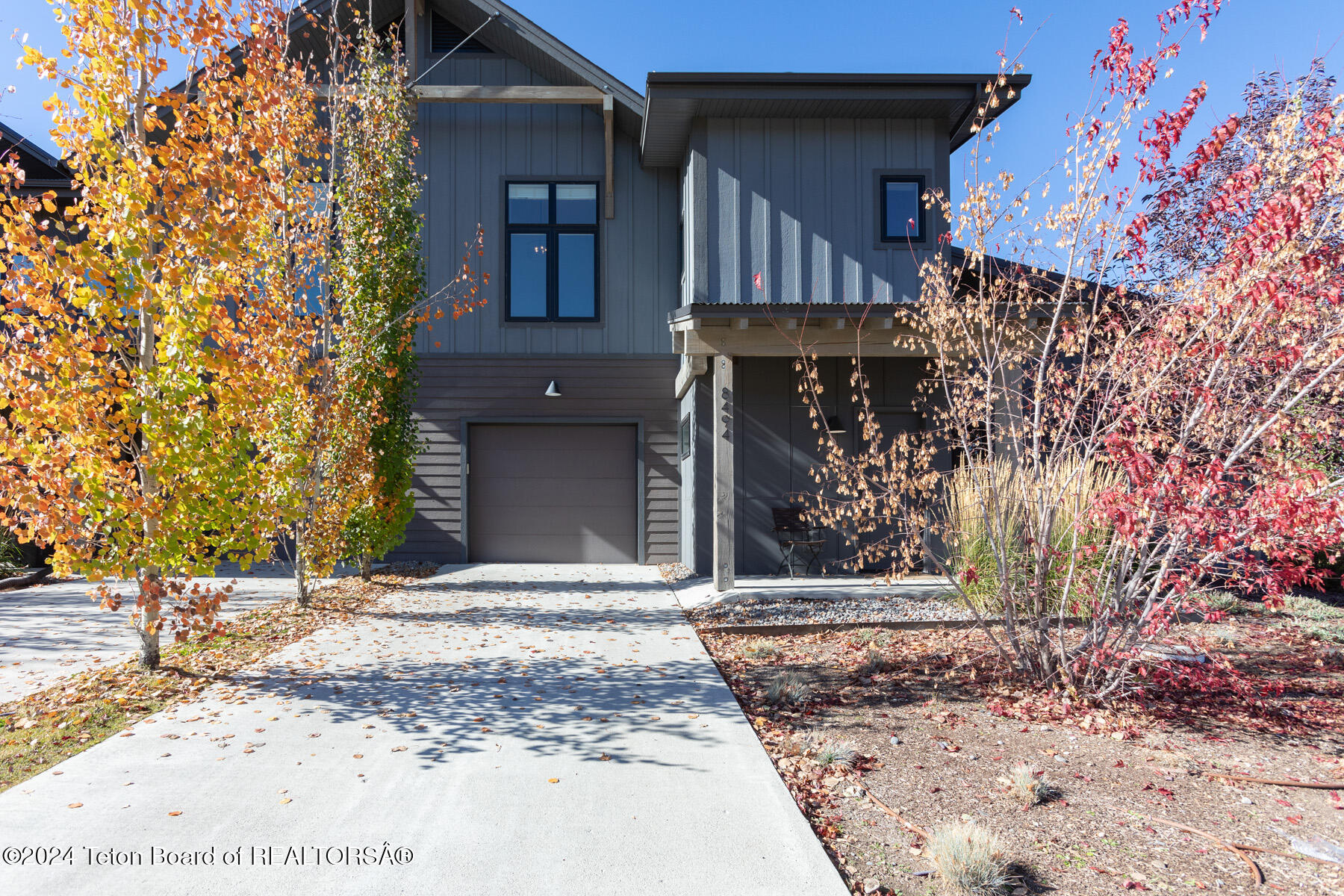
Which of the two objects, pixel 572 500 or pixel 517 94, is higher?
pixel 517 94

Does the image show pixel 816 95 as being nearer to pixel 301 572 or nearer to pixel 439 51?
pixel 439 51

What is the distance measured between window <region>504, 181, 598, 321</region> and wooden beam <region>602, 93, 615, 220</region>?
32 cm

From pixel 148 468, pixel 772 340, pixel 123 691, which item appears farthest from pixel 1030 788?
pixel 772 340

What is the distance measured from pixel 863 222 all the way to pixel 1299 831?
24.5ft

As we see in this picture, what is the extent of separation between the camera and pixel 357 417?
7758 millimetres

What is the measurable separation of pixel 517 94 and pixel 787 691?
8.78 metres

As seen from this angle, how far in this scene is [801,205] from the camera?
913cm

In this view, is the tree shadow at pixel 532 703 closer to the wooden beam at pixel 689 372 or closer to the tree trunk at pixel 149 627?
the tree trunk at pixel 149 627

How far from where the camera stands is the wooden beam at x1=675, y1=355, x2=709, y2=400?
8445 millimetres

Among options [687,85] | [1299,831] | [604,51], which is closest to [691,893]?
[1299,831]

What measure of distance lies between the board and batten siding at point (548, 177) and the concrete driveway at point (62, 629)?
→ 163 inches

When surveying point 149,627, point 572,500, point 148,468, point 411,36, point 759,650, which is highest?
point 411,36

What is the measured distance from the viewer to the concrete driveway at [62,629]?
4.91m

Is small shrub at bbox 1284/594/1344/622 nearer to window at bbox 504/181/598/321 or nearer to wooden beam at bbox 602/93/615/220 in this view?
window at bbox 504/181/598/321
